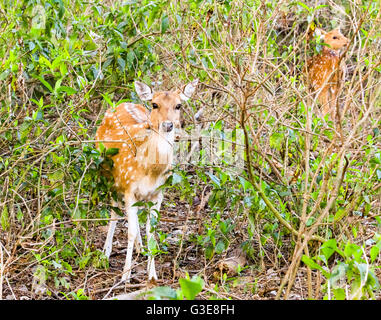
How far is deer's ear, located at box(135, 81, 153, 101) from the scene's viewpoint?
6.15m

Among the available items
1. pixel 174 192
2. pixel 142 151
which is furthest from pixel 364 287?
pixel 174 192

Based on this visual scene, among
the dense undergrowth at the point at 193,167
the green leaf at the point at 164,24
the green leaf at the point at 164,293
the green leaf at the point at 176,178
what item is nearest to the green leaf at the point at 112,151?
the dense undergrowth at the point at 193,167

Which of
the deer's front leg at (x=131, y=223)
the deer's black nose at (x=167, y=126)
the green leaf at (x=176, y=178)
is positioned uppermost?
the deer's black nose at (x=167, y=126)

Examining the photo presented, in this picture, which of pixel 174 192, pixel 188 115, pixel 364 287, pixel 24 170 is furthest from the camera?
pixel 174 192

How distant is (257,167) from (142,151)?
1049 mm

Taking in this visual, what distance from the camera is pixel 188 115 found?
23.4 ft

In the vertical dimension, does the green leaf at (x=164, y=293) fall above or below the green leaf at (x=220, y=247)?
below

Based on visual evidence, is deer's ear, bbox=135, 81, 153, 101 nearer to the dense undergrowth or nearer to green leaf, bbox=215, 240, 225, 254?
the dense undergrowth

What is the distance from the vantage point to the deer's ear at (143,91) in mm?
6148

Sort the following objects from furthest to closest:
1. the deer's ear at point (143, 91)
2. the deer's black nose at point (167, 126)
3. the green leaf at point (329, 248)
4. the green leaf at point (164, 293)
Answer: the deer's ear at point (143, 91) < the deer's black nose at point (167, 126) < the green leaf at point (329, 248) < the green leaf at point (164, 293)

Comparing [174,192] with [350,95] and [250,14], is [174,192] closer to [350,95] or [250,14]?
[250,14]

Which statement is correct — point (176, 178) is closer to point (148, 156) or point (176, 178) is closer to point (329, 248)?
point (148, 156)

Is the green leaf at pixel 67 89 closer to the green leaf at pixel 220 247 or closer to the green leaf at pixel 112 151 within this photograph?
the green leaf at pixel 112 151

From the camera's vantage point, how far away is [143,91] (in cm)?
620
